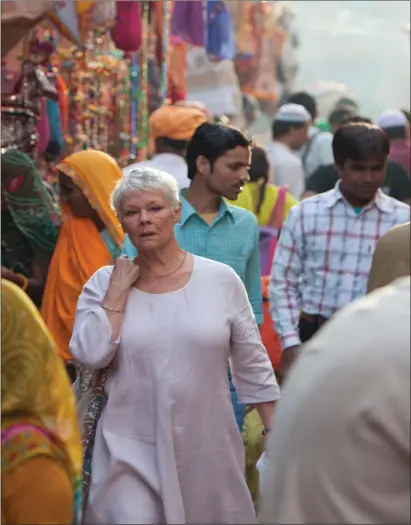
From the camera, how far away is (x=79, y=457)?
3488 mm

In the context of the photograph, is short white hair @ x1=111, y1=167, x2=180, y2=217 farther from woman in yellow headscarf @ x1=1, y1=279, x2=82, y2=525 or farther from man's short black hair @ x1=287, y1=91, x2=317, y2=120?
man's short black hair @ x1=287, y1=91, x2=317, y2=120

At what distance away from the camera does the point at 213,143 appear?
5.96m

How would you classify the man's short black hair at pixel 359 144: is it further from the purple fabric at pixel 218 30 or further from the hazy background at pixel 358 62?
the hazy background at pixel 358 62

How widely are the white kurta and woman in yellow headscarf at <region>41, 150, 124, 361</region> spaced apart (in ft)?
7.38

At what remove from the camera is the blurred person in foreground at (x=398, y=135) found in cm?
1020

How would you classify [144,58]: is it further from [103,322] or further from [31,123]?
[103,322]

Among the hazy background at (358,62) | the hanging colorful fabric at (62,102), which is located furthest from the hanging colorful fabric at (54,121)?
the hazy background at (358,62)

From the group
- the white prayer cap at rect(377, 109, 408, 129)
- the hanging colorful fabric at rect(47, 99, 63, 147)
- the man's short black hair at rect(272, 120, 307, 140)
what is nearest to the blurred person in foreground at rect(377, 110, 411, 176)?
the white prayer cap at rect(377, 109, 408, 129)

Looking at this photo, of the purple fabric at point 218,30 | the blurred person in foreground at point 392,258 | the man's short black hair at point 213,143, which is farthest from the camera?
the purple fabric at point 218,30

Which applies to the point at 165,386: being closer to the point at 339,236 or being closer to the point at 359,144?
the point at 339,236

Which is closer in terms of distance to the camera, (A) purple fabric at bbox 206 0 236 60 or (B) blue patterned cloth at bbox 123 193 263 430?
(B) blue patterned cloth at bbox 123 193 263 430

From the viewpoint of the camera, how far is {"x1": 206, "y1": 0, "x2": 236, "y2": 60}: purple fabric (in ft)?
47.9

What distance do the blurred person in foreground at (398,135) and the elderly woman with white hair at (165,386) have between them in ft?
18.7

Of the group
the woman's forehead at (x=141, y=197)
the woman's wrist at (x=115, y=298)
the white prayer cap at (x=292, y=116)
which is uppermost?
the woman's forehead at (x=141, y=197)
